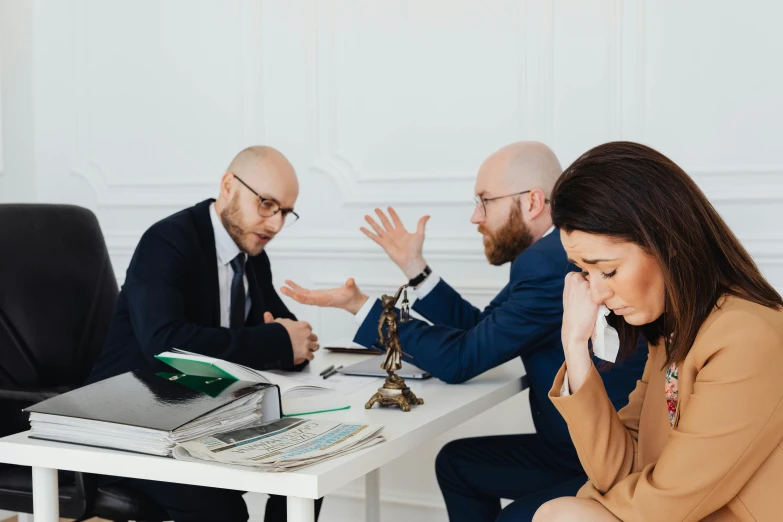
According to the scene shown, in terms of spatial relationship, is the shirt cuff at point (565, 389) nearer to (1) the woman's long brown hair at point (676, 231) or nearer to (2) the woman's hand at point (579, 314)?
(2) the woman's hand at point (579, 314)

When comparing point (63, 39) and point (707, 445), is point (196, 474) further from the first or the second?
point (63, 39)

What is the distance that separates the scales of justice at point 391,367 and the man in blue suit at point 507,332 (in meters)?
0.16

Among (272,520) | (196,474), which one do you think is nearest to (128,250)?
(272,520)

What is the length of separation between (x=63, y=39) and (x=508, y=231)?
2541mm

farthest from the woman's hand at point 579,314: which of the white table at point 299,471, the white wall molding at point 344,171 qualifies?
the white wall molding at point 344,171

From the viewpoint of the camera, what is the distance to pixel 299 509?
1389 mm

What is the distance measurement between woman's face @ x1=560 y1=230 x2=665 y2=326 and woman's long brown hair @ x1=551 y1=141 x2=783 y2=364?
0.8 inches

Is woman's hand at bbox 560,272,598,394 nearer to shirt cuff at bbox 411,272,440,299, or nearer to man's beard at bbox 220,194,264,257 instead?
shirt cuff at bbox 411,272,440,299

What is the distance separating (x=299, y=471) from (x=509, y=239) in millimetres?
1299

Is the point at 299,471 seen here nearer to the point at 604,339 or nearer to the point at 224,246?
the point at 604,339

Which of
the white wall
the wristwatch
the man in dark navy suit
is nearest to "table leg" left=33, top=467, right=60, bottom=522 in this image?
the man in dark navy suit

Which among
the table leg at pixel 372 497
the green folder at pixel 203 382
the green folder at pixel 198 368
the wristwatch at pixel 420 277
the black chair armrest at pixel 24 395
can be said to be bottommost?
the table leg at pixel 372 497

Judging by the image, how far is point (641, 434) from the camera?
1.58 metres

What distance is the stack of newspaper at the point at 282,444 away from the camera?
1.39 metres
